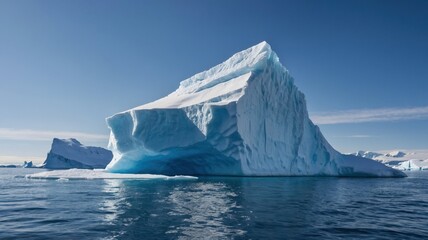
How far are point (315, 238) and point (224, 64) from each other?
105ft

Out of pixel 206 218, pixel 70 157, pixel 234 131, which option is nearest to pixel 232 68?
pixel 234 131

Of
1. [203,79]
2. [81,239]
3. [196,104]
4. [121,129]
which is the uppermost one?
[203,79]

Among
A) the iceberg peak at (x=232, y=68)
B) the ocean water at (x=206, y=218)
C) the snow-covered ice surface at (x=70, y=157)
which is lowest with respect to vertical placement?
the ocean water at (x=206, y=218)

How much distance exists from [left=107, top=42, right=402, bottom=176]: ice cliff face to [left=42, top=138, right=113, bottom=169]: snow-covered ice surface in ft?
130

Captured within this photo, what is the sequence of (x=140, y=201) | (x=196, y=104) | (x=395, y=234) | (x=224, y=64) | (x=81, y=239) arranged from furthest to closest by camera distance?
1. (x=224, y=64)
2. (x=196, y=104)
3. (x=140, y=201)
4. (x=395, y=234)
5. (x=81, y=239)

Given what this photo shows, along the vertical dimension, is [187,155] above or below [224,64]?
below

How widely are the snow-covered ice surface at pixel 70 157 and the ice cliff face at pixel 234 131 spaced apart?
39.7 metres

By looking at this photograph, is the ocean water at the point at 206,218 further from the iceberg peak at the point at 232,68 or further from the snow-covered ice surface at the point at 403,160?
the snow-covered ice surface at the point at 403,160

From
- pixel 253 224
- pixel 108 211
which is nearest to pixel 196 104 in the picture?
pixel 108 211

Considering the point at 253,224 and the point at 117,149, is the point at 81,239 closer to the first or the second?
the point at 253,224

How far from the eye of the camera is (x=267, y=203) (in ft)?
44.5

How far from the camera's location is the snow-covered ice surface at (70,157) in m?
71.5

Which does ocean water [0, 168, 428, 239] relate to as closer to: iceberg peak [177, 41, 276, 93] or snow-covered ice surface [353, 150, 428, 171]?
iceberg peak [177, 41, 276, 93]

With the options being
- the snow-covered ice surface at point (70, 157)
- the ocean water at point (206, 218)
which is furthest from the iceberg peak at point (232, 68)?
the snow-covered ice surface at point (70, 157)
